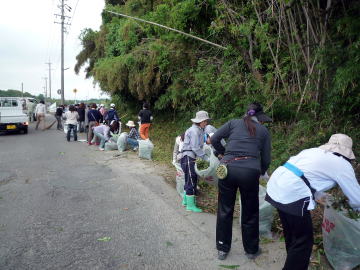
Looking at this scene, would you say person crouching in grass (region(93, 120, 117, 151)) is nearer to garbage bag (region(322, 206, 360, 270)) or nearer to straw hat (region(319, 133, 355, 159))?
garbage bag (region(322, 206, 360, 270))

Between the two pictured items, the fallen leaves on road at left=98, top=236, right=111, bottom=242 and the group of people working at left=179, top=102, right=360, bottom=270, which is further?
the fallen leaves on road at left=98, top=236, right=111, bottom=242

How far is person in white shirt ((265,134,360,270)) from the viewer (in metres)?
2.58

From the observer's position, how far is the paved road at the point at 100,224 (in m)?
3.51

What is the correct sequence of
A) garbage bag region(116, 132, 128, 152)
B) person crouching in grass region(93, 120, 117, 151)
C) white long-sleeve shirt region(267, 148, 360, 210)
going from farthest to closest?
person crouching in grass region(93, 120, 117, 151)
garbage bag region(116, 132, 128, 152)
white long-sleeve shirt region(267, 148, 360, 210)

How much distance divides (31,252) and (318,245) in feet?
11.5

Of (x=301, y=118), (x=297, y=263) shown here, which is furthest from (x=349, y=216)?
(x=301, y=118)

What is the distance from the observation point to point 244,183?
3.38 m

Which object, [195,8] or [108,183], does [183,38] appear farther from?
[108,183]

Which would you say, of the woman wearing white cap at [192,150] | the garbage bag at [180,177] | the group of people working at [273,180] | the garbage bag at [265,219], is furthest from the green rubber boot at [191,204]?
the garbage bag at [265,219]

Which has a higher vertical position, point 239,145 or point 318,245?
point 239,145

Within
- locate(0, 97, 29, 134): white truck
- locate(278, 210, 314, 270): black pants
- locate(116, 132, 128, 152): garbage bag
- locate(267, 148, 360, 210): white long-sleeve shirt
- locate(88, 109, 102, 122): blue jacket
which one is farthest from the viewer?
locate(0, 97, 29, 134): white truck

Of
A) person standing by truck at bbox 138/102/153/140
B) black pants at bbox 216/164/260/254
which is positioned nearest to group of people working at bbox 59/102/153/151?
person standing by truck at bbox 138/102/153/140

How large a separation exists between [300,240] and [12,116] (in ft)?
52.2

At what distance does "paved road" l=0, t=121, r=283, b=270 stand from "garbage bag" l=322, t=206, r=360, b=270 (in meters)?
0.61
